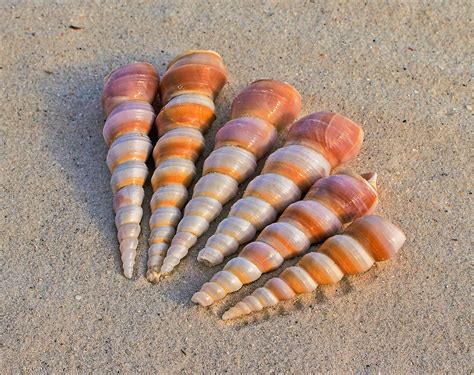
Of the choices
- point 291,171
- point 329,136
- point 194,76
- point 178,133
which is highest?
point 329,136

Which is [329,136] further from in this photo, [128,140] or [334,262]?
[128,140]

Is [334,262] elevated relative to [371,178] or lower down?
lower down

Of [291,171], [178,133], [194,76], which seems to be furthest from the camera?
[194,76]

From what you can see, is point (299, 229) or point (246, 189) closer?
point (299, 229)

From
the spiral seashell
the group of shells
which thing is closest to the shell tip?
the group of shells

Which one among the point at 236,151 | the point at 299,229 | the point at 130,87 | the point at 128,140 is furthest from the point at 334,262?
the point at 130,87
